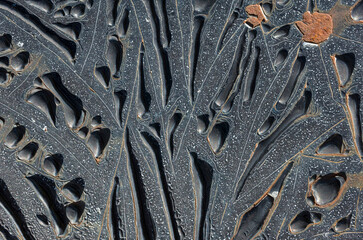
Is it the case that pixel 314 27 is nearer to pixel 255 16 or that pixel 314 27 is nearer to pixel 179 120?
pixel 255 16

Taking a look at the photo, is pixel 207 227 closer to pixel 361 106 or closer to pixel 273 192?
pixel 273 192

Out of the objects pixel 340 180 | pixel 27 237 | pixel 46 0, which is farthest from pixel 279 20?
pixel 27 237

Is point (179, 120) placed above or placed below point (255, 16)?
below

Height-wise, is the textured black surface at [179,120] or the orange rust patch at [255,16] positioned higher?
the orange rust patch at [255,16]

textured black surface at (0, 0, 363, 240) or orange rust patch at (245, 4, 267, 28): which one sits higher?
orange rust patch at (245, 4, 267, 28)

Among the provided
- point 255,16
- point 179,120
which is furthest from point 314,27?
point 179,120
